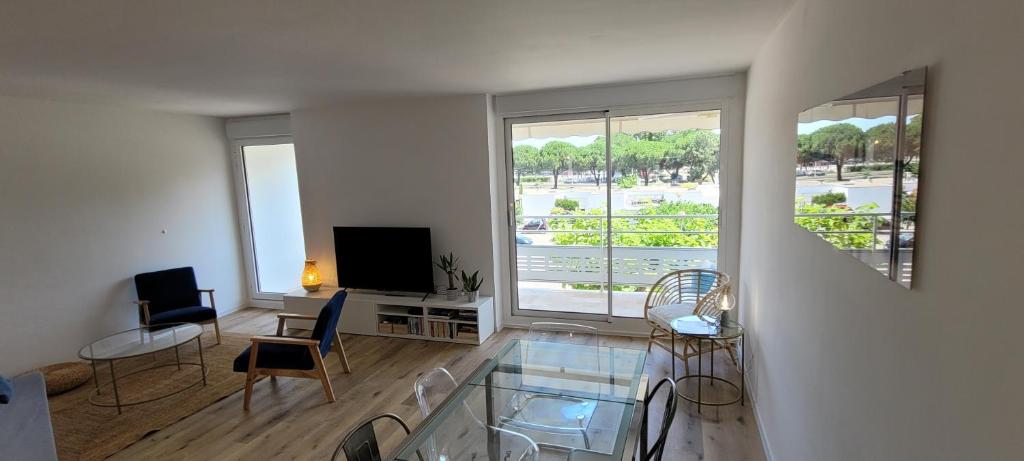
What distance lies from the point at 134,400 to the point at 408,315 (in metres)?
2.22

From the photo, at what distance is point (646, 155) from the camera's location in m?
4.45

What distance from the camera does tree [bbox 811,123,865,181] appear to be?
1.38 metres

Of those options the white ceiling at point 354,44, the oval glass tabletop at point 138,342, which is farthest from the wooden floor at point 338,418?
the white ceiling at point 354,44

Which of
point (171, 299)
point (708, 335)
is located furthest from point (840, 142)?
point (171, 299)

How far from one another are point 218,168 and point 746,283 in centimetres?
583

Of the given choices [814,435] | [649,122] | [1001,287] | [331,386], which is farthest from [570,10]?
[331,386]

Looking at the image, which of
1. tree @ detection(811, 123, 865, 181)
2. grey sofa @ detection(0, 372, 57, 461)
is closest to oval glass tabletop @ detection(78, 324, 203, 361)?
grey sofa @ detection(0, 372, 57, 461)

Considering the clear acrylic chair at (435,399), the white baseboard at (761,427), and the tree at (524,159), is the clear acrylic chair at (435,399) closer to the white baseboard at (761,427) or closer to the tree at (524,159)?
the white baseboard at (761,427)

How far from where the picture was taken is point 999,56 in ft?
2.62

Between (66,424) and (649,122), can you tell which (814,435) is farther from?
(66,424)

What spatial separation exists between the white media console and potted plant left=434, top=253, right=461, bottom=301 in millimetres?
78

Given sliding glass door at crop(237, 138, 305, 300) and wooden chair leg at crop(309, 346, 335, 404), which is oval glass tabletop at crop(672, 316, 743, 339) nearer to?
wooden chair leg at crop(309, 346, 335, 404)

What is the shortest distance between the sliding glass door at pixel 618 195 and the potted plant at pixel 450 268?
60cm

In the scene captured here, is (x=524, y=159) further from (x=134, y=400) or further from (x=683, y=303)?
(x=134, y=400)
